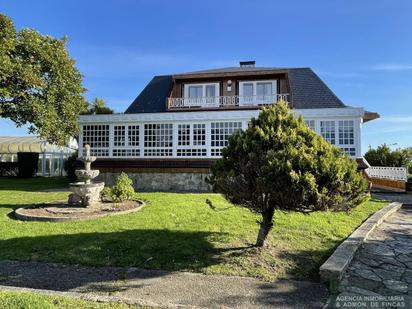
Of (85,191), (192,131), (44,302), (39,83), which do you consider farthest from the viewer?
A: (39,83)

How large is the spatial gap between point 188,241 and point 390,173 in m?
16.3

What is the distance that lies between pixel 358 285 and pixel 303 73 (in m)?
19.6

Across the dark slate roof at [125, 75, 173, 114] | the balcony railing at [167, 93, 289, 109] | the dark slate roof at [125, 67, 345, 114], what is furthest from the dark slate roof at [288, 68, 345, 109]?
the dark slate roof at [125, 75, 173, 114]

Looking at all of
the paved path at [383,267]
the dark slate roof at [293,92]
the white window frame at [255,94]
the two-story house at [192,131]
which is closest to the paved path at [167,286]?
the paved path at [383,267]

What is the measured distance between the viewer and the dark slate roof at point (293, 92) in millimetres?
19078

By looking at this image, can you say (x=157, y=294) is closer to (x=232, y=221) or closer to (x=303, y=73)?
(x=232, y=221)

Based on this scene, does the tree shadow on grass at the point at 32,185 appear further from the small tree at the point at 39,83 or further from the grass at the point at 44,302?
the grass at the point at 44,302

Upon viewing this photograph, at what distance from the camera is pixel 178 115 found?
1647 centimetres

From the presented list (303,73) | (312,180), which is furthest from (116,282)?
(303,73)

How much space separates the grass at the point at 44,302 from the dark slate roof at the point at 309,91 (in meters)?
17.1

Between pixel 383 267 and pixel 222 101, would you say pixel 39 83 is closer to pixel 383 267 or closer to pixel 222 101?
pixel 222 101

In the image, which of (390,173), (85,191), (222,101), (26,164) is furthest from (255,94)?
(26,164)

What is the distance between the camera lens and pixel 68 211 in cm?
915

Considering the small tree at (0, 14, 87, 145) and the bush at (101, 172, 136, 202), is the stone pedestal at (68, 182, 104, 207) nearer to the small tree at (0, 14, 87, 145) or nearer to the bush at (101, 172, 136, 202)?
the bush at (101, 172, 136, 202)
